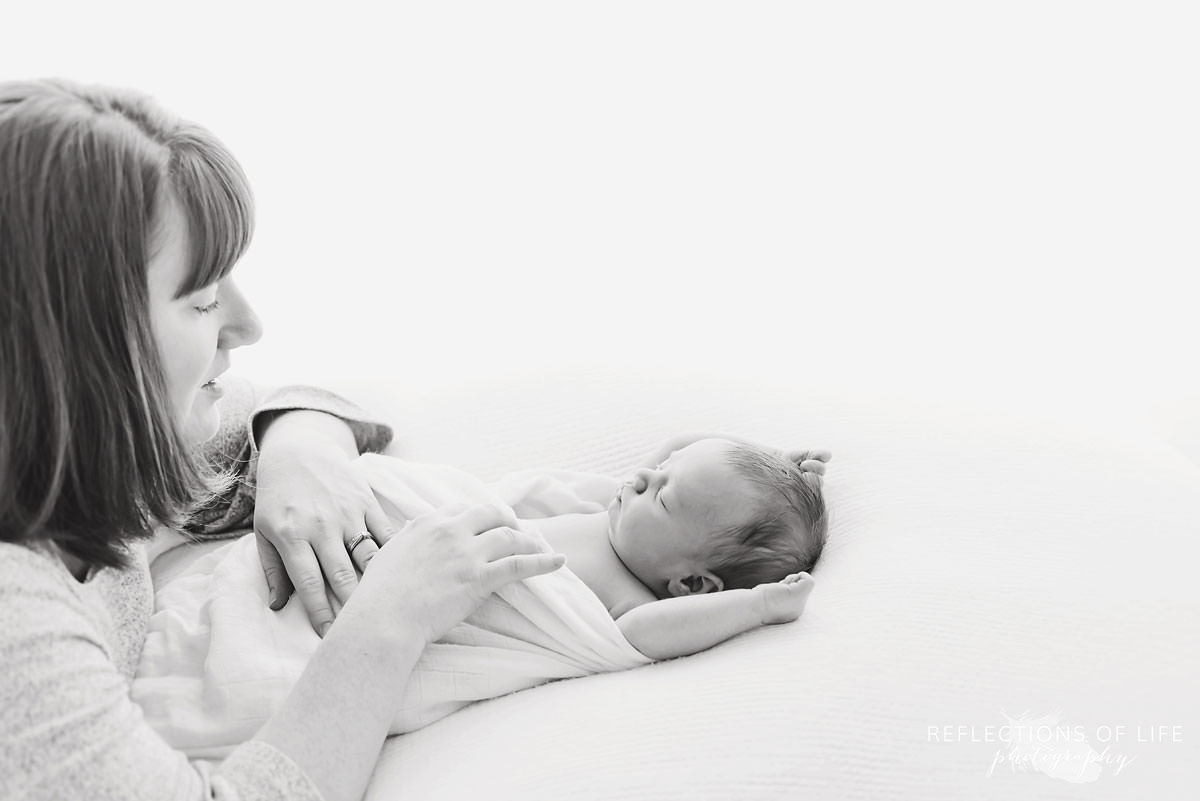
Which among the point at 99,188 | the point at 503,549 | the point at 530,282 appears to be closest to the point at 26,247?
the point at 99,188

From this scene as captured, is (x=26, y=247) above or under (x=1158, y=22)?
under

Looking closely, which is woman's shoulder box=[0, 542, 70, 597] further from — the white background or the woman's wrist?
the white background

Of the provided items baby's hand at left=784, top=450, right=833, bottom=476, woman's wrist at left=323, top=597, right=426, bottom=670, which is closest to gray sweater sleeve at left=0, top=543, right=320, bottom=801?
woman's wrist at left=323, top=597, right=426, bottom=670

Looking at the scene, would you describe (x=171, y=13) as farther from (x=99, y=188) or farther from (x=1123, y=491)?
(x=1123, y=491)

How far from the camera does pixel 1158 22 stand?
268 cm

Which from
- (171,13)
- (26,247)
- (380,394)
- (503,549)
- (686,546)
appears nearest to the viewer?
(26,247)

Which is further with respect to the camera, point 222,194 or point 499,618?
point 499,618

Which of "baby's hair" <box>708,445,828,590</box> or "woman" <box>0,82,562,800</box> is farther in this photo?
"baby's hair" <box>708,445,828,590</box>

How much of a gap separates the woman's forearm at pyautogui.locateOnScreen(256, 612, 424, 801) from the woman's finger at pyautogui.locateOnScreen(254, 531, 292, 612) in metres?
0.18

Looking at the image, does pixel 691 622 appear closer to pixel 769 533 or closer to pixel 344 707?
pixel 769 533

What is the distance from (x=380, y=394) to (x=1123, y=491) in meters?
1.10

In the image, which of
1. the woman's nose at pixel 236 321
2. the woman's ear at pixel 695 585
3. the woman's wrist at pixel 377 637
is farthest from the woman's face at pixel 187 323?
the woman's ear at pixel 695 585

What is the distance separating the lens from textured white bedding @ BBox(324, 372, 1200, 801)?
1078mm

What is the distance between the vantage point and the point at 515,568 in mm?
1236
